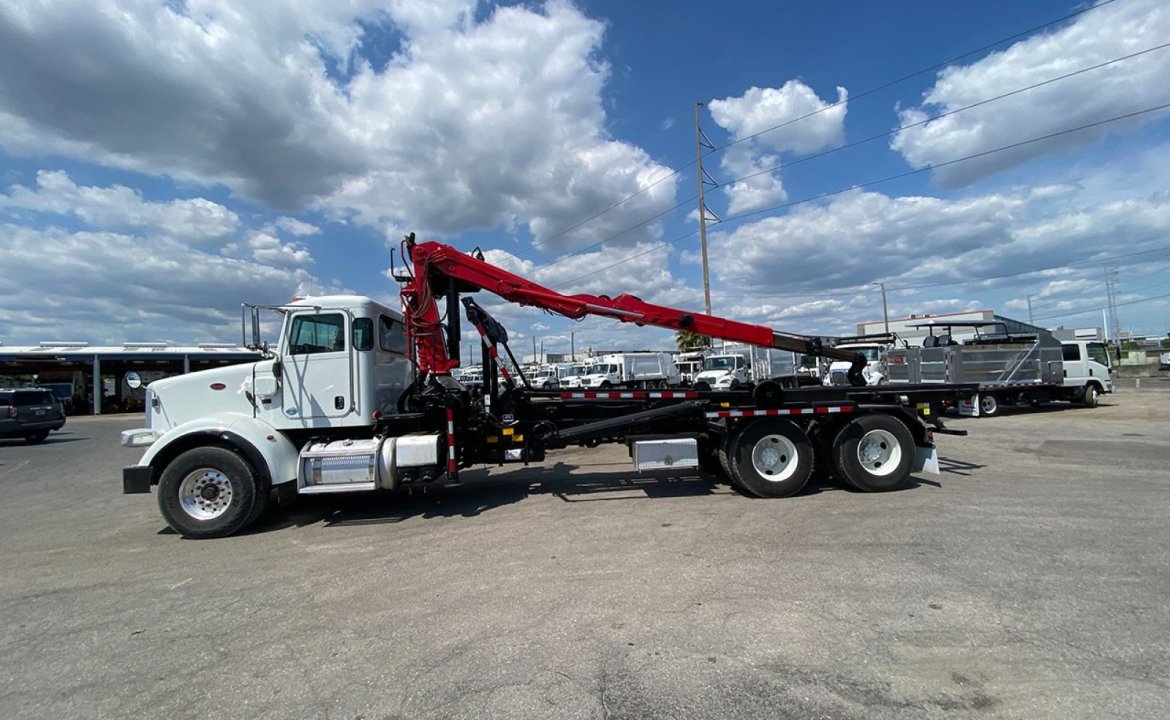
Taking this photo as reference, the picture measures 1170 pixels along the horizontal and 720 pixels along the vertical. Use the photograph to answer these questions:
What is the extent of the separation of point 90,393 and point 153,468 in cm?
4272

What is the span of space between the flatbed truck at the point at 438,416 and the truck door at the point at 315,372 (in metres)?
0.01

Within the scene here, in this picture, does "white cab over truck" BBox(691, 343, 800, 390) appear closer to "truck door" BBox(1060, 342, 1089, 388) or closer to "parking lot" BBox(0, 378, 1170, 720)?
"truck door" BBox(1060, 342, 1089, 388)

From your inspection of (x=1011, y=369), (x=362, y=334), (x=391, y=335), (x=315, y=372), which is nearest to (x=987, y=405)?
(x=1011, y=369)

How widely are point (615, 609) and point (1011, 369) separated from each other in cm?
1967

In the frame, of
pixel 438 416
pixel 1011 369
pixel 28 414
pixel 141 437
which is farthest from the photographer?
pixel 28 414

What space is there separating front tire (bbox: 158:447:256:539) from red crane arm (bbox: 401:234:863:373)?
2.62m

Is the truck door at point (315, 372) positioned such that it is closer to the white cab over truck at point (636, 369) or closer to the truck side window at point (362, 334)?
the truck side window at point (362, 334)

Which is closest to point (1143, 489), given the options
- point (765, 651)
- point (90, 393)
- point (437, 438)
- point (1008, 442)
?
point (1008, 442)

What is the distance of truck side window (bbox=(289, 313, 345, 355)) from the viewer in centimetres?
739

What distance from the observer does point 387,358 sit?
26.2ft

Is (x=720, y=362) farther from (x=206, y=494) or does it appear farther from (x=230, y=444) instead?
(x=206, y=494)

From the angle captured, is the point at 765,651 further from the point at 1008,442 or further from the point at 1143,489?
the point at 1008,442

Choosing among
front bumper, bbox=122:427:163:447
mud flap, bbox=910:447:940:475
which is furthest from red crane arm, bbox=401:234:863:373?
front bumper, bbox=122:427:163:447

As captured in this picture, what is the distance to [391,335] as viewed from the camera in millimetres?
8156
